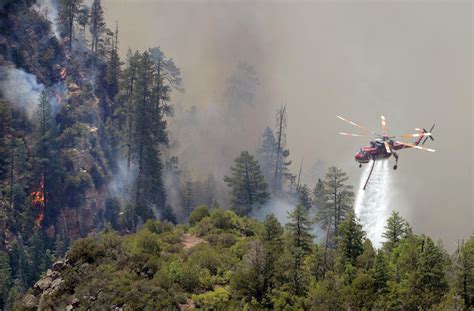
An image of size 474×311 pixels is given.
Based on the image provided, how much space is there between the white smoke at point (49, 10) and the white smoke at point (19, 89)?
1582 centimetres

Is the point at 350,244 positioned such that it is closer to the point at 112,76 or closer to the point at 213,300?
the point at 213,300

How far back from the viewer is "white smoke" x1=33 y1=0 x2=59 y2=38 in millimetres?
110938

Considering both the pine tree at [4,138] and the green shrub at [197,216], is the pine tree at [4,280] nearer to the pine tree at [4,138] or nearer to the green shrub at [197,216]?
the pine tree at [4,138]

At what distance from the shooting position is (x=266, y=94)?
150 m

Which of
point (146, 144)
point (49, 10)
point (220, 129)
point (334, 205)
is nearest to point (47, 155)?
point (146, 144)

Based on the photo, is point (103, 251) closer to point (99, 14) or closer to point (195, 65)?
point (99, 14)

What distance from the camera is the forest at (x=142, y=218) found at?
45062mm

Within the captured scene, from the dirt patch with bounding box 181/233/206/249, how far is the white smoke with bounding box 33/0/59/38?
63.1m

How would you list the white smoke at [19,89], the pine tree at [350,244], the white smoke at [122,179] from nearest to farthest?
the pine tree at [350,244], the white smoke at [19,89], the white smoke at [122,179]

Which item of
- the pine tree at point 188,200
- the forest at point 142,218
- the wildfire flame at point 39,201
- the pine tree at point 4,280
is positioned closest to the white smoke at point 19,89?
the forest at point 142,218

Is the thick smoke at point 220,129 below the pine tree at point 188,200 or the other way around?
the other way around

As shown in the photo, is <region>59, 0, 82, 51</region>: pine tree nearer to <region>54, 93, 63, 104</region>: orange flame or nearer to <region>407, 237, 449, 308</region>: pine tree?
<region>54, 93, 63, 104</region>: orange flame

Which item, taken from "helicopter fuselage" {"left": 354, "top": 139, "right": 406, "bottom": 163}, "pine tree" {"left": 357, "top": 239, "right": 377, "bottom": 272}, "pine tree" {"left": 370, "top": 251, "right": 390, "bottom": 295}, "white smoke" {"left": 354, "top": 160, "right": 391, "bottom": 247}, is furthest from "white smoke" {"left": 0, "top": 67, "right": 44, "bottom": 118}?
"pine tree" {"left": 370, "top": 251, "right": 390, "bottom": 295}

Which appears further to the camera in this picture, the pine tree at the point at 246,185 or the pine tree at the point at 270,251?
the pine tree at the point at 246,185
